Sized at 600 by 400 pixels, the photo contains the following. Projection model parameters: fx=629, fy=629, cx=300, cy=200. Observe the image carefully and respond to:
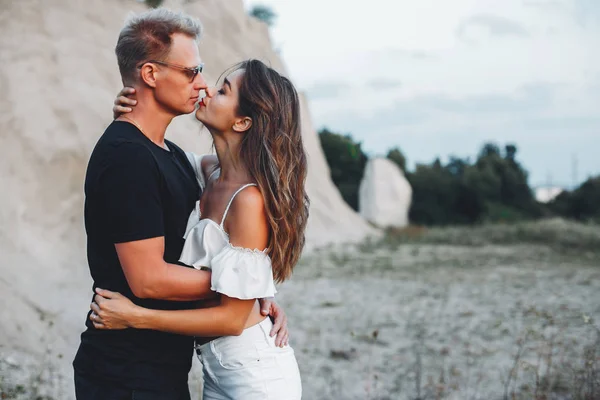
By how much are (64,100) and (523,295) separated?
739cm

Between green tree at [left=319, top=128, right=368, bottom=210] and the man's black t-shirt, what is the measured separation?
94.8 ft

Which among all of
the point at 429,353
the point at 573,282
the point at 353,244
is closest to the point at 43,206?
the point at 429,353

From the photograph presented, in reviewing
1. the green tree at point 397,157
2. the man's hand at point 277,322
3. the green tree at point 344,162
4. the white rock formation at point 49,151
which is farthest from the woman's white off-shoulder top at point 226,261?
the green tree at point 397,157

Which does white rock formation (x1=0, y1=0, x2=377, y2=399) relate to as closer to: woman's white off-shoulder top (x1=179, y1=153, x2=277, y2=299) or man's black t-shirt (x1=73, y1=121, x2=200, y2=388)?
man's black t-shirt (x1=73, y1=121, x2=200, y2=388)

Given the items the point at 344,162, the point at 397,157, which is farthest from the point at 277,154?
the point at 397,157

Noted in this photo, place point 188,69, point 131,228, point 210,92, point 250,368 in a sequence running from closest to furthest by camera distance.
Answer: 1. point 131,228
2. point 250,368
3. point 188,69
4. point 210,92

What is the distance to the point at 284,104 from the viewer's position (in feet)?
7.52

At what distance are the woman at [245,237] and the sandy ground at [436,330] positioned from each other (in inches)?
78.0

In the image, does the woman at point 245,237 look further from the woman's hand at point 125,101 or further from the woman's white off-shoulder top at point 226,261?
the woman's hand at point 125,101

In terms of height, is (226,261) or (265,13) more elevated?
(265,13)

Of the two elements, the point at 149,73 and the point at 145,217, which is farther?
the point at 149,73

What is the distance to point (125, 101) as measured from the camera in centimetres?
226

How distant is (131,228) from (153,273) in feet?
0.53

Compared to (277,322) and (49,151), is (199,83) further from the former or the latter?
(49,151)
